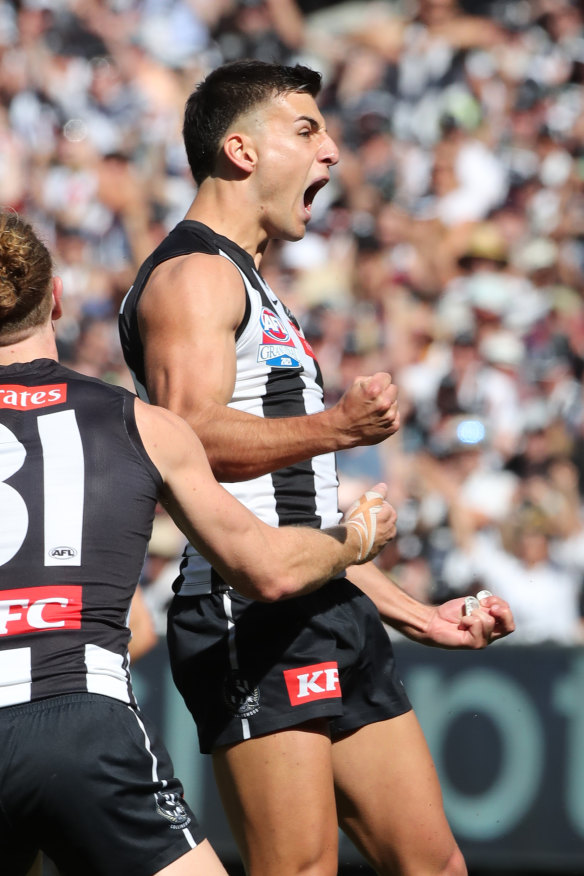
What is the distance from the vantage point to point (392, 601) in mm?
3475

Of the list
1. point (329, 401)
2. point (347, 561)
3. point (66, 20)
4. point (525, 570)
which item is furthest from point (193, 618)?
point (66, 20)

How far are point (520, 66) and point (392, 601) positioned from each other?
5738mm

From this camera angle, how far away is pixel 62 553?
2236 mm

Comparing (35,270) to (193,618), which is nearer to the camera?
(35,270)

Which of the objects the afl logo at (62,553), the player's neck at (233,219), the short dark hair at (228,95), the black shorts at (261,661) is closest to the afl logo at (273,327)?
the player's neck at (233,219)

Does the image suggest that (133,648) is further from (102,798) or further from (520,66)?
(520,66)

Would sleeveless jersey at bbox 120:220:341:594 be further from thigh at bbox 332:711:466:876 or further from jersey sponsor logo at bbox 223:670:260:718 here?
thigh at bbox 332:711:466:876

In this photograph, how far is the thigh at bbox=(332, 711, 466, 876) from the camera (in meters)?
3.16

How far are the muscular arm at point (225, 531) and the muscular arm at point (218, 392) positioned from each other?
23 cm

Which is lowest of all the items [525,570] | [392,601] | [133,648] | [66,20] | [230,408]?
[525,570]

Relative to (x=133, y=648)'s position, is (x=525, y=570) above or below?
below

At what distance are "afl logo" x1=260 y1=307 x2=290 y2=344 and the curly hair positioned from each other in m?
0.75

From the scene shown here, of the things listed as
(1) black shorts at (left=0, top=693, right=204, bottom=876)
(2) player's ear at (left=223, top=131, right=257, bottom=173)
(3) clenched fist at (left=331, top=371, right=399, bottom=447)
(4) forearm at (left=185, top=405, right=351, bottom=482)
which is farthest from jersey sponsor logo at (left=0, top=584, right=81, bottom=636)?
(2) player's ear at (left=223, top=131, right=257, bottom=173)

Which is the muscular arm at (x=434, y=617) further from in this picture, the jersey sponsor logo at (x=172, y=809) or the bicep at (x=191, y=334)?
the jersey sponsor logo at (x=172, y=809)
